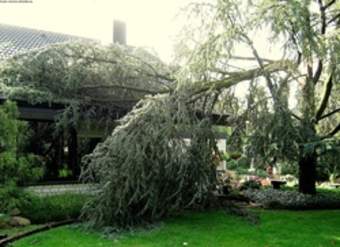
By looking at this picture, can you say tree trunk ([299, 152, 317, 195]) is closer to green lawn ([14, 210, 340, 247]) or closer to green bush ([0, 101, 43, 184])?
green lawn ([14, 210, 340, 247])

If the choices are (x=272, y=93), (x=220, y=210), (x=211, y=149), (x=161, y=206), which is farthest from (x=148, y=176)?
(x=272, y=93)

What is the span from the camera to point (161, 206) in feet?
36.7

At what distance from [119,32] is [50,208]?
513 inches

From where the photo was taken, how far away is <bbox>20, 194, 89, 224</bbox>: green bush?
1135cm

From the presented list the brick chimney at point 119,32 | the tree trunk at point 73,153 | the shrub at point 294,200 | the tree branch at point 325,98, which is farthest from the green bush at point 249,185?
the brick chimney at point 119,32

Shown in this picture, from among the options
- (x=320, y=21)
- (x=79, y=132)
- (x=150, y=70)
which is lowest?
(x=79, y=132)

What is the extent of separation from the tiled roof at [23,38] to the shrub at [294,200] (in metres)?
9.63

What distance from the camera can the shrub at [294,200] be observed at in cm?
1388

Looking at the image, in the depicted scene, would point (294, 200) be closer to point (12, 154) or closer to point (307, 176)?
point (307, 176)

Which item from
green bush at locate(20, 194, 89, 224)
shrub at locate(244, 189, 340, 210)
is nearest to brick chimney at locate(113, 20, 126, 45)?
shrub at locate(244, 189, 340, 210)

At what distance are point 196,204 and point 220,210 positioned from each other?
31.2 inches

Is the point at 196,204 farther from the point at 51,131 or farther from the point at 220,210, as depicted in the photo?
the point at 51,131

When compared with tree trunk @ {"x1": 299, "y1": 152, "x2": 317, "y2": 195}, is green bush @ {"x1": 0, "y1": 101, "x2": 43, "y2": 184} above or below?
above

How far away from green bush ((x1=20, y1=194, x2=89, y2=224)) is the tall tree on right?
5053 mm
